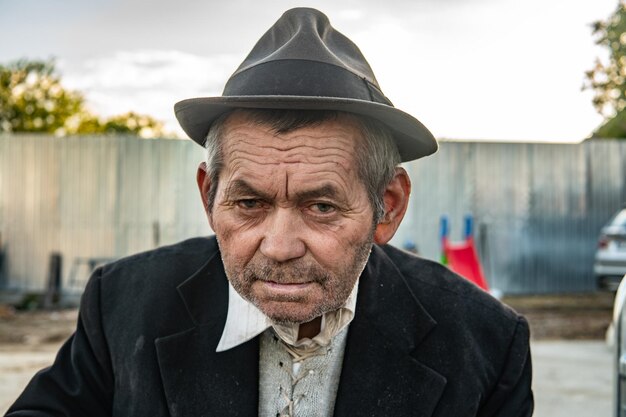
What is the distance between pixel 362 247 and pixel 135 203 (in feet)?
38.9

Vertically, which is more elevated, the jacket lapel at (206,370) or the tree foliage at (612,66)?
the tree foliage at (612,66)

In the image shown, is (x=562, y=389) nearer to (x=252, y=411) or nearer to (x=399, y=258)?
(x=399, y=258)

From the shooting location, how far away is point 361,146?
1612mm

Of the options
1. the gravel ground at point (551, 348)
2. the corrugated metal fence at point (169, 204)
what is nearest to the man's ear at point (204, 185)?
the gravel ground at point (551, 348)

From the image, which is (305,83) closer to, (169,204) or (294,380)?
(294,380)

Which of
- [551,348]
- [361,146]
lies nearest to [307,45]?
[361,146]

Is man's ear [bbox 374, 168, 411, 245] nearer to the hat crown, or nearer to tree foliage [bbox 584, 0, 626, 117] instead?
the hat crown

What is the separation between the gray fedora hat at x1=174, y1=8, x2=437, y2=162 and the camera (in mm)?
1515

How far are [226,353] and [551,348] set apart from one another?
700cm

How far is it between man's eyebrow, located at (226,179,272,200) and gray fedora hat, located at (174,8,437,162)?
0.16 metres

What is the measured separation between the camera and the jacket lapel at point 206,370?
1.73 meters

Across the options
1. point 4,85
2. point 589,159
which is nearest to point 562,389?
point 589,159

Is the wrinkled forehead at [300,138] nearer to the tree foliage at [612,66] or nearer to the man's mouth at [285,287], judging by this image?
the man's mouth at [285,287]

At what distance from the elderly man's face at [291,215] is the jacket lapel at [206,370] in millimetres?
241
